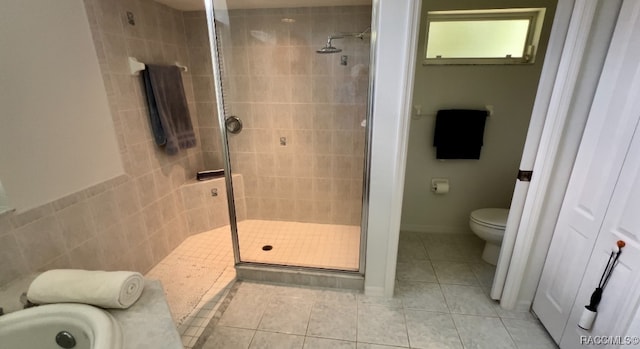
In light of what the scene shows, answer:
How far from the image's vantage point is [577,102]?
1.34 metres

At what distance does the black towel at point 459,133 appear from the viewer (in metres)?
Answer: 2.23

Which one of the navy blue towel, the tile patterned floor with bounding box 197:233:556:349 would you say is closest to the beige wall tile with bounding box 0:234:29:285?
the tile patterned floor with bounding box 197:233:556:349

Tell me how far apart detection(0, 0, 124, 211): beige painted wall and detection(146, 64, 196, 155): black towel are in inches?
15.8

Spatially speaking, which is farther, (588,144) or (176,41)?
(176,41)

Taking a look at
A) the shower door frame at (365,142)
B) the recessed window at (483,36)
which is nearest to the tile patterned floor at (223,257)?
the shower door frame at (365,142)

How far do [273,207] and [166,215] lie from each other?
0.99 meters

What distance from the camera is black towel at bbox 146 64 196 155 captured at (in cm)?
207

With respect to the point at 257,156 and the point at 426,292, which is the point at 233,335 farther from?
the point at 257,156

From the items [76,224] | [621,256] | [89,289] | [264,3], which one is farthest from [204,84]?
[621,256]

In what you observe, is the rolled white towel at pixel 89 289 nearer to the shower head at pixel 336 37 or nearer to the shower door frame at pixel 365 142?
the shower door frame at pixel 365 142

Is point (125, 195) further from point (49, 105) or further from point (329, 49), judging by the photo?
point (329, 49)

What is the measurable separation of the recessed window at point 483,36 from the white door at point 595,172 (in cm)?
101

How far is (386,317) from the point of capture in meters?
1.71

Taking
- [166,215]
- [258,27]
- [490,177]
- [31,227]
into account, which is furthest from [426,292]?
[258,27]
